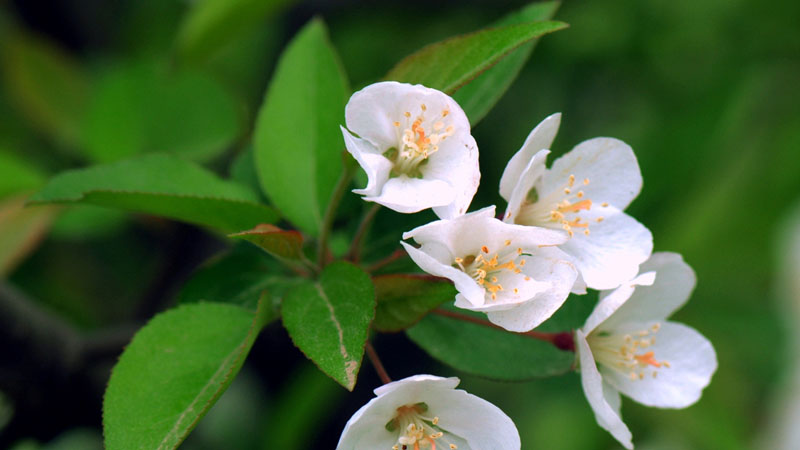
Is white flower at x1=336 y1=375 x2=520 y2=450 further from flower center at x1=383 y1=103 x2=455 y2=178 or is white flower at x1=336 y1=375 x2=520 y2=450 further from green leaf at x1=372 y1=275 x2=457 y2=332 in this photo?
flower center at x1=383 y1=103 x2=455 y2=178

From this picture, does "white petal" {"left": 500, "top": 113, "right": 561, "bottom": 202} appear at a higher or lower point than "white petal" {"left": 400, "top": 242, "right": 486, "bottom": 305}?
higher

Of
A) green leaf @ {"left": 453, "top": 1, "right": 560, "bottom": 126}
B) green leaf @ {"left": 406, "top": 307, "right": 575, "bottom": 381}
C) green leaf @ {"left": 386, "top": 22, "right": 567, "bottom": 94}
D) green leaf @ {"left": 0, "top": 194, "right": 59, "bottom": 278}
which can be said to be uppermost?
green leaf @ {"left": 386, "top": 22, "right": 567, "bottom": 94}

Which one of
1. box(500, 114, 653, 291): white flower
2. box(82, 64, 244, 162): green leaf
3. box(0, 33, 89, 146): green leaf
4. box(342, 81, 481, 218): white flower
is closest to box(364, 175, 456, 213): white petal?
box(342, 81, 481, 218): white flower

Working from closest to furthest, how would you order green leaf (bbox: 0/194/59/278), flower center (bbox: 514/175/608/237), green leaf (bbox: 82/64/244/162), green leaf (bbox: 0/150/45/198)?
flower center (bbox: 514/175/608/237), green leaf (bbox: 0/194/59/278), green leaf (bbox: 0/150/45/198), green leaf (bbox: 82/64/244/162)

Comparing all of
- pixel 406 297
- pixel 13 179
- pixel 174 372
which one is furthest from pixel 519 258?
pixel 13 179

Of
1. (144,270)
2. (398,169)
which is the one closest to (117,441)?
→ (398,169)

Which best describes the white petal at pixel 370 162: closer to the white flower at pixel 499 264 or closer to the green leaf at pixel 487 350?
the white flower at pixel 499 264

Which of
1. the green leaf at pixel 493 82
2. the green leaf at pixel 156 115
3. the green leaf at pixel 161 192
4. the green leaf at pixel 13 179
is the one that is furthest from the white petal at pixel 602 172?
the green leaf at pixel 13 179
